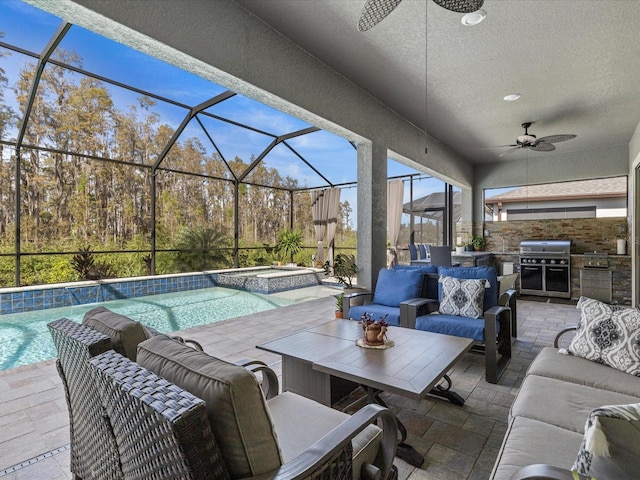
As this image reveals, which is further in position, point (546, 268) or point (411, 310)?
point (546, 268)

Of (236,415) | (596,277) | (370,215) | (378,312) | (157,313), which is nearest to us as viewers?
(236,415)

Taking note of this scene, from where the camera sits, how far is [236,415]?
35.0 inches

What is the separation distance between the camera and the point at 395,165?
901 cm

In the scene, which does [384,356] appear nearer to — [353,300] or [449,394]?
[449,394]

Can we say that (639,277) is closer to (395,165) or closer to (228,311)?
(395,165)

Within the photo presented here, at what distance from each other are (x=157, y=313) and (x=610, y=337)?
6.02 m

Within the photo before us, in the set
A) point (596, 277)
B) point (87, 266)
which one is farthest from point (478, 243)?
point (87, 266)

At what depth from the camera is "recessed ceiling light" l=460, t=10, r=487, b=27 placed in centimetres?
286

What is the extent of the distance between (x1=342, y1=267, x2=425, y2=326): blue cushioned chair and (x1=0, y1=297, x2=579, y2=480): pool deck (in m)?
0.88

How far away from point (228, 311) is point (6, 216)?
4.80 m

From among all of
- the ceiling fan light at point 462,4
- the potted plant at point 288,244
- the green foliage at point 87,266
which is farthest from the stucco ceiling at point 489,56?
the green foliage at point 87,266

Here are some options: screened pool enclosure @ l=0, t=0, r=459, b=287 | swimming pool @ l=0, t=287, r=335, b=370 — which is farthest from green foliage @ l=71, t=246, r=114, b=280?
swimming pool @ l=0, t=287, r=335, b=370

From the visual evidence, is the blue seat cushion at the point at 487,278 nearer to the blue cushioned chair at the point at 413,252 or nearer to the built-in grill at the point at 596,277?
the blue cushioned chair at the point at 413,252

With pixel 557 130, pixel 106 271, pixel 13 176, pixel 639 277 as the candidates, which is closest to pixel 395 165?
pixel 557 130
